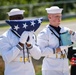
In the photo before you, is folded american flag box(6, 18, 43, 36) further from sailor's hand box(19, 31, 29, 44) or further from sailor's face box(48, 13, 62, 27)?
sailor's face box(48, 13, 62, 27)

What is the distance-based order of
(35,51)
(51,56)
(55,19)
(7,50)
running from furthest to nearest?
1. (51,56)
2. (55,19)
3. (35,51)
4. (7,50)

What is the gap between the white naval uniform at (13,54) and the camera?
6801mm

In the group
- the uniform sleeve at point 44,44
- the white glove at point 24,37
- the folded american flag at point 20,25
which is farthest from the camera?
the uniform sleeve at point 44,44

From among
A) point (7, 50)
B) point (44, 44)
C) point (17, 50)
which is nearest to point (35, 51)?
point (17, 50)

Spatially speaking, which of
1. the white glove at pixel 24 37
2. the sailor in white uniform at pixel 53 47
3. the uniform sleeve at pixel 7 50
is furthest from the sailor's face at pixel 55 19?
the uniform sleeve at pixel 7 50

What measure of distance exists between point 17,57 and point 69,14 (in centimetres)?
2190

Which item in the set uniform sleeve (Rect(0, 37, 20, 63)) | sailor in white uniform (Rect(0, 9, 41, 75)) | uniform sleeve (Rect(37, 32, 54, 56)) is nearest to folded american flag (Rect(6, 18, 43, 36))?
sailor in white uniform (Rect(0, 9, 41, 75))

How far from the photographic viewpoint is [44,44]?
7.61m

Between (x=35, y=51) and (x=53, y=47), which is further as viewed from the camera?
(x=53, y=47)

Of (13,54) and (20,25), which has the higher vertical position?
(20,25)

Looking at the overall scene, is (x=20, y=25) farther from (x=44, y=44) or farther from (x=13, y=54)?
(x=44, y=44)

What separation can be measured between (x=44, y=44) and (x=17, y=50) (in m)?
0.90

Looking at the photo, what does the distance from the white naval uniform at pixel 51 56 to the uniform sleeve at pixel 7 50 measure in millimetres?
852

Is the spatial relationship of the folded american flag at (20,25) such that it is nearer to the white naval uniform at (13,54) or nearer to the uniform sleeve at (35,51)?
the white naval uniform at (13,54)
